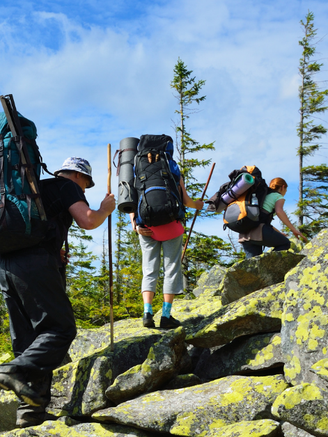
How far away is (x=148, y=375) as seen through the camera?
4.95 metres

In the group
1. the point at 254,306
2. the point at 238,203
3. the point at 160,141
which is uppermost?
the point at 160,141

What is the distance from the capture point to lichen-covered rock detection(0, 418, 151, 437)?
4.44 metres

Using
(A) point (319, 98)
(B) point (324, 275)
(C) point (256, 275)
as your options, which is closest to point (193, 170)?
(A) point (319, 98)

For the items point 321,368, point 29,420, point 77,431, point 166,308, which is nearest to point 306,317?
point 321,368

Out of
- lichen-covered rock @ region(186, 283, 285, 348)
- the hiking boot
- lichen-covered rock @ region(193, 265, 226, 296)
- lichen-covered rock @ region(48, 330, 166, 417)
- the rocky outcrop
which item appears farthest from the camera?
lichen-covered rock @ region(193, 265, 226, 296)

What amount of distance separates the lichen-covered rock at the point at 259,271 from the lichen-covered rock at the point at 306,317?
1.29 m

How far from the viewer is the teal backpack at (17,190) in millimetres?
4641

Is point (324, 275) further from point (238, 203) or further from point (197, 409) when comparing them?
point (238, 203)

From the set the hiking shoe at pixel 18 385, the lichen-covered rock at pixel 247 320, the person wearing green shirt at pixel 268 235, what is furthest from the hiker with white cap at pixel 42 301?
the person wearing green shirt at pixel 268 235

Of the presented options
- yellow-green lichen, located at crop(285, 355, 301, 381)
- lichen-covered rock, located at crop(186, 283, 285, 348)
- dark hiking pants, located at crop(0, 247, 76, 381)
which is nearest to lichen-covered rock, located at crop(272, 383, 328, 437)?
yellow-green lichen, located at crop(285, 355, 301, 381)

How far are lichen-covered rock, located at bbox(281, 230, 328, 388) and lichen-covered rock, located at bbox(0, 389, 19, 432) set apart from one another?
3.69 meters

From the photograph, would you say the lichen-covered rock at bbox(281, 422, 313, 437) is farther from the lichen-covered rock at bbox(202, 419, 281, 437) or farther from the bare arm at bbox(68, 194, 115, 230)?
the bare arm at bbox(68, 194, 115, 230)

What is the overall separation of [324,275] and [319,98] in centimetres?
2547

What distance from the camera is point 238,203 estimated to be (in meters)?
8.09
